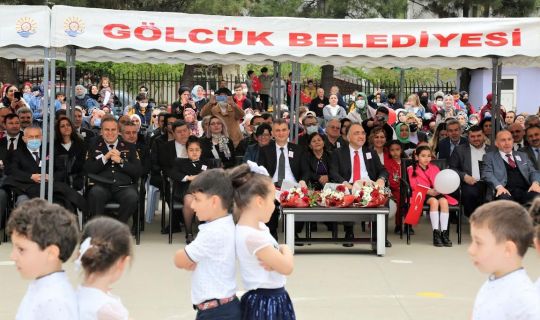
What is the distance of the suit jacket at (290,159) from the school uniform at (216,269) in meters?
6.81

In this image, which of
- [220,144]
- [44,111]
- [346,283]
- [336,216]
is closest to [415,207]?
[336,216]

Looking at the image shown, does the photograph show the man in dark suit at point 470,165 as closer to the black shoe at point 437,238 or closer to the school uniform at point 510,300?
the black shoe at point 437,238

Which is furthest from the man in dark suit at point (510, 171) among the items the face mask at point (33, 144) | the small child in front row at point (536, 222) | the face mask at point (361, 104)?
the small child in front row at point (536, 222)

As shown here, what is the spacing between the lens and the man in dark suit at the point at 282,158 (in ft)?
37.9

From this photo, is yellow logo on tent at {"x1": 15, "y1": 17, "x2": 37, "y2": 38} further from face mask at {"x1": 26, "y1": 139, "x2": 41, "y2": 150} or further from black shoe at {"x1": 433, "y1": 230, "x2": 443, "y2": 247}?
black shoe at {"x1": 433, "y1": 230, "x2": 443, "y2": 247}

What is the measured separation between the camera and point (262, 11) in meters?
25.7

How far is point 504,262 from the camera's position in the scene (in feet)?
11.5

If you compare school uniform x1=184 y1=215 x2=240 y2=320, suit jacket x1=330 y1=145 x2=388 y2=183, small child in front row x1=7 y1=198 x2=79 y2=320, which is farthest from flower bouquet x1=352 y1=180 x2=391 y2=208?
small child in front row x1=7 y1=198 x2=79 y2=320

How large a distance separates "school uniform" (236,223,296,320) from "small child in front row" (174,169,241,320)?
0.07 meters

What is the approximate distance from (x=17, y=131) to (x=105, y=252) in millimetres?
8684

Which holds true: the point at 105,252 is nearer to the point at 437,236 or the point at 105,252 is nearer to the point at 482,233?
the point at 482,233

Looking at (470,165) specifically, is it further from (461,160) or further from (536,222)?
(536,222)

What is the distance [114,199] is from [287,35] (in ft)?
9.19

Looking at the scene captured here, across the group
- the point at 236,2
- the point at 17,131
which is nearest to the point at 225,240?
the point at 17,131
